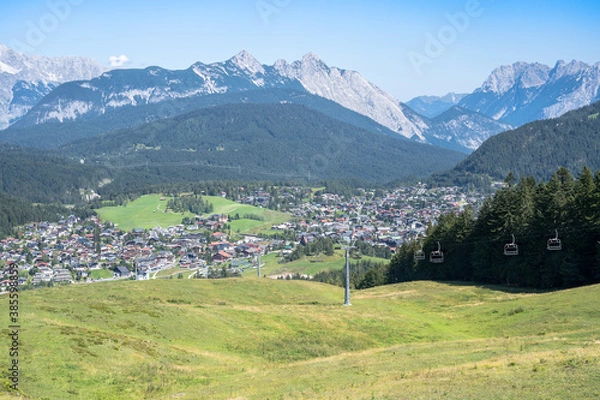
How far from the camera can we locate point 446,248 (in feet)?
307

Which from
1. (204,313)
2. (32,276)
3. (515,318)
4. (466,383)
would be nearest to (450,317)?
(515,318)

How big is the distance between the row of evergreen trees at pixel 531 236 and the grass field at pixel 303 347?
7.12 m

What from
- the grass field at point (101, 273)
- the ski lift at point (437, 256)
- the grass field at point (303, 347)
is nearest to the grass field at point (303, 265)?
the grass field at point (101, 273)

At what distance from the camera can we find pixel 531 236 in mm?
73688

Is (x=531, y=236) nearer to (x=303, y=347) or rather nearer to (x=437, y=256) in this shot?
(x=437, y=256)

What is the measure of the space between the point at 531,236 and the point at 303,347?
138 ft

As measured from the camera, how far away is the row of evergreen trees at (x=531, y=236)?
68.4 m

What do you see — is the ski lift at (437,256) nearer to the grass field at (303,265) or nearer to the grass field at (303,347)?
the grass field at (303,347)

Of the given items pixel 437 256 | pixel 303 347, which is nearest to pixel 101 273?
pixel 437 256

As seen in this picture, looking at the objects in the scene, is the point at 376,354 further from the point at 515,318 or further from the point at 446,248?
the point at 446,248

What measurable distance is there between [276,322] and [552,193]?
44308mm

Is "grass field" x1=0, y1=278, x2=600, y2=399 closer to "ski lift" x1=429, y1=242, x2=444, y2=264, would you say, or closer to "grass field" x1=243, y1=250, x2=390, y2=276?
"ski lift" x1=429, y1=242, x2=444, y2=264

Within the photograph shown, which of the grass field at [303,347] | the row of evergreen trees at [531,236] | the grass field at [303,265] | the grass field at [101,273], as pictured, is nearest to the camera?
Answer: the grass field at [303,347]

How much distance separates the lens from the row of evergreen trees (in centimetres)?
6844
